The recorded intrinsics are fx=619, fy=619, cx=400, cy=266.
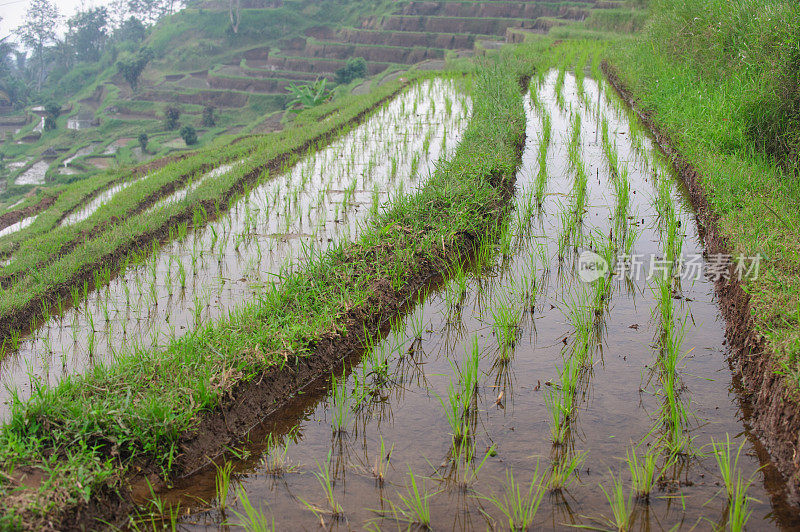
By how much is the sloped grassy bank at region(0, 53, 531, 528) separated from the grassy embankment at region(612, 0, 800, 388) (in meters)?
1.70

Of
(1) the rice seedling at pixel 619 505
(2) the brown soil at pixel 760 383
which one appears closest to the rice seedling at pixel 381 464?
(1) the rice seedling at pixel 619 505

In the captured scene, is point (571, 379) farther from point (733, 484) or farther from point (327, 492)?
point (327, 492)

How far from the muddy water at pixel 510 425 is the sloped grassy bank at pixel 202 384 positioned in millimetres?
136

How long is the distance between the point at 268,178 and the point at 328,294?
341cm

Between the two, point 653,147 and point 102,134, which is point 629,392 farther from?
point 102,134

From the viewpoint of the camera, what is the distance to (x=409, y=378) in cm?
278

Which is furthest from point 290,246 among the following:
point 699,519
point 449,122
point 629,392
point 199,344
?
point 449,122

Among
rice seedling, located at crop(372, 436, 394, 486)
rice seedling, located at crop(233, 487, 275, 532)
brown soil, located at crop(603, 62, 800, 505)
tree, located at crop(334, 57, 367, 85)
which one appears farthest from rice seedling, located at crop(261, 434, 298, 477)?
tree, located at crop(334, 57, 367, 85)

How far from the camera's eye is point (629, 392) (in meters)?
2.57

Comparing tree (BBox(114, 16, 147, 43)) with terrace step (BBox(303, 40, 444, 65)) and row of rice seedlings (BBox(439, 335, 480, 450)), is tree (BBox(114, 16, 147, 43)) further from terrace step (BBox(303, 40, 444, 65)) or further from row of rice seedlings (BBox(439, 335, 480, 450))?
row of rice seedlings (BBox(439, 335, 480, 450))

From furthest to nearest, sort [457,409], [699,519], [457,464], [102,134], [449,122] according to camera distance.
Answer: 1. [102,134]
2. [449,122]
3. [457,409]
4. [457,464]
5. [699,519]

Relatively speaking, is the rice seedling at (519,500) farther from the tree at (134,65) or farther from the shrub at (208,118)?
the tree at (134,65)

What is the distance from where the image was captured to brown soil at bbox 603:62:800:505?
6.88 ft

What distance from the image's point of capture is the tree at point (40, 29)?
40.4 meters
